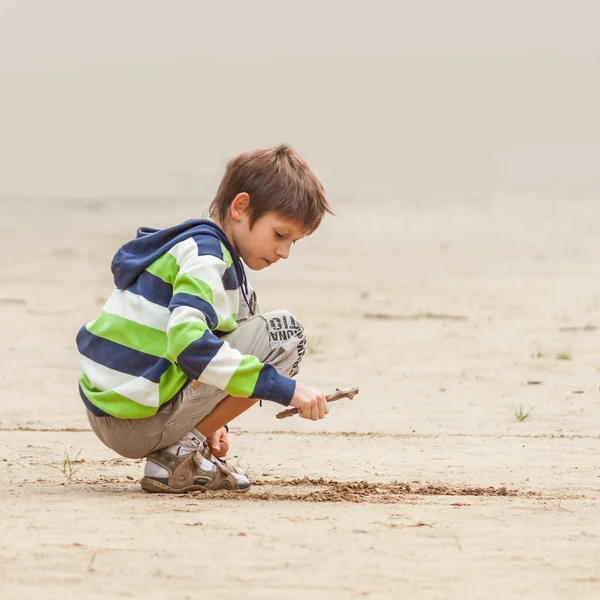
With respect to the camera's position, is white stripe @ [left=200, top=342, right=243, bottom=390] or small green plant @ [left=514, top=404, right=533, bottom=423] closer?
white stripe @ [left=200, top=342, right=243, bottom=390]

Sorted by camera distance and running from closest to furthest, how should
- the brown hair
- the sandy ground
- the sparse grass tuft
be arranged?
the sandy ground → the brown hair → the sparse grass tuft

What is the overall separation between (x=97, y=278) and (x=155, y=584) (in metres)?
8.84

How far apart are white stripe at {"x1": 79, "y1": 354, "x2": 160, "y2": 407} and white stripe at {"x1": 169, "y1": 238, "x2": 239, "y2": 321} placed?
1.00 feet

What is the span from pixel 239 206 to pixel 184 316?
20.2 inches

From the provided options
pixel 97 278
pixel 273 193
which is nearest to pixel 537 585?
pixel 273 193

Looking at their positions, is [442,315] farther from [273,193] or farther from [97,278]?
[273,193]

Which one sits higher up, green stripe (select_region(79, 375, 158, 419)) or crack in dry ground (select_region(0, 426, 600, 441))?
green stripe (select_region(79, 375, 158, 419))

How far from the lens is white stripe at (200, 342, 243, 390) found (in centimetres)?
337

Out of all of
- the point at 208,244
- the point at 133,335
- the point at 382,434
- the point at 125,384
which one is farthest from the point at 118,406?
the point at 382,434

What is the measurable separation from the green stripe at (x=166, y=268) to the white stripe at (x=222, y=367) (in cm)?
32

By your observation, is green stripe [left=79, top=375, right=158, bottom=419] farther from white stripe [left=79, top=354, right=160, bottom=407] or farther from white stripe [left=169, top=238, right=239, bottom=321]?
white stripe [left=169, top=238, right=239, bottom=321]

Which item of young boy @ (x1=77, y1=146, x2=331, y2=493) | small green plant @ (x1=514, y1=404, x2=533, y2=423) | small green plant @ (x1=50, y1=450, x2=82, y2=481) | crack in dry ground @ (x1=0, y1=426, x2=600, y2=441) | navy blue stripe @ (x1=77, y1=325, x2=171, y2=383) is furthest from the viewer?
small green plant @ (x1=514, y1=404, x2=533, y2=423)

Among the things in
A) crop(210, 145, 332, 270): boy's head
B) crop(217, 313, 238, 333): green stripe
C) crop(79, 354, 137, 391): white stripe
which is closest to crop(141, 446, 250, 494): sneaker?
crop(79, 354, 137, 391): white stripe

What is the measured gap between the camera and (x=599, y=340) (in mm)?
7730
